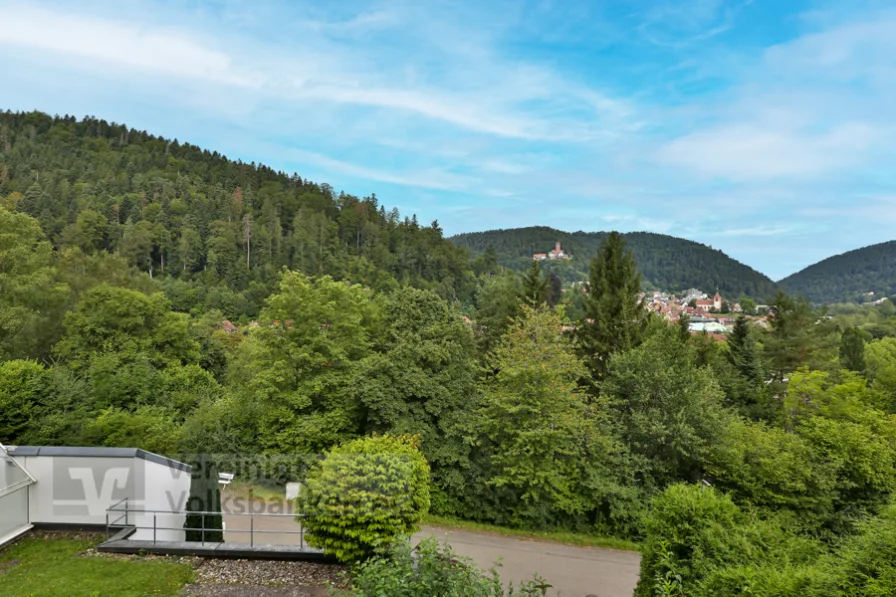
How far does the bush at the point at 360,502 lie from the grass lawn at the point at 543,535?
5868 mm

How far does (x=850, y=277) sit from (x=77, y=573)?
220m

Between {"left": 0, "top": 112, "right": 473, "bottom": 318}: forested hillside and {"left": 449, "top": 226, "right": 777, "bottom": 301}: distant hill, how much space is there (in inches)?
3240

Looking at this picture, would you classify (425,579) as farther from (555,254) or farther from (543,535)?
(555,254)

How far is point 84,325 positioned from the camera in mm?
18594

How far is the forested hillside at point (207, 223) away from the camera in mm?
56406

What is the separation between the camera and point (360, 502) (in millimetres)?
6270

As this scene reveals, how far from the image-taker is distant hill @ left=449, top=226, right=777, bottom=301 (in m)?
166

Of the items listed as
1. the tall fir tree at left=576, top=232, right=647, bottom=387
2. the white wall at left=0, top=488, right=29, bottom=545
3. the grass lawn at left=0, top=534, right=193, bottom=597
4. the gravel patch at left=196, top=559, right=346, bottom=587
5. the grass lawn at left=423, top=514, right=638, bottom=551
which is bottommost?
the grass lawn at left=423, top=514, right=638, bottom=551

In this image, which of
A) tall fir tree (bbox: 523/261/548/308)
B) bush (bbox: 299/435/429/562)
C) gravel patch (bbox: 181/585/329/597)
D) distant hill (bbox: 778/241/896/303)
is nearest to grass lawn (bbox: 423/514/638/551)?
bush (bbox: 299/435/429/562)

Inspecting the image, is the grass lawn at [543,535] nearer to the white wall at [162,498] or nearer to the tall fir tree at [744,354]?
the white wall at [162,498]

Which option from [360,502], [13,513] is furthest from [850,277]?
[13,513]

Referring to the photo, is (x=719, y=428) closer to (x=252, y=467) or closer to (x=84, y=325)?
(x=252, y=467)

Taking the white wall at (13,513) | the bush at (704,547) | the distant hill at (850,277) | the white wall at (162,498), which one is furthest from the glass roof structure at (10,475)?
the distant hill at (850,277)

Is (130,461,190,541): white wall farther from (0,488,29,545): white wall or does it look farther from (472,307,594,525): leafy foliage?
(472,307,594,525): leafy foliage
